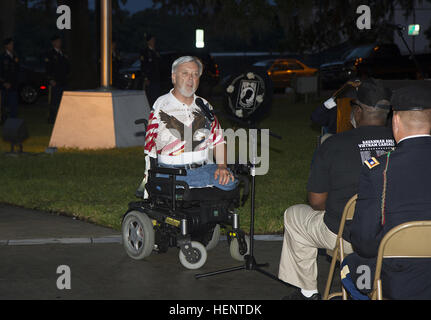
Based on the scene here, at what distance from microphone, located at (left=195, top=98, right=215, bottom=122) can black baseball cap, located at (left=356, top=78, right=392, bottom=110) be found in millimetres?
1931

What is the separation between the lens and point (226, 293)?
621 centimetres

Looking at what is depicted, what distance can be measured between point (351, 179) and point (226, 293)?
1452 millimetres

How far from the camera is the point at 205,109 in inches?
282

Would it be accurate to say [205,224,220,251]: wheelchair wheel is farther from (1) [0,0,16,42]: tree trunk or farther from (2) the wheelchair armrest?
(1) [0,0,16,42]: tree trunk

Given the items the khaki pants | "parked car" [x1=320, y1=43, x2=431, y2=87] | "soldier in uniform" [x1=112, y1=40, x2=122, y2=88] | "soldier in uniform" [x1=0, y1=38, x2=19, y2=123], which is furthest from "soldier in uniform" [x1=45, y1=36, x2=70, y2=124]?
the khaki pants

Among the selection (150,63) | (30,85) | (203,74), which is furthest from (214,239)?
(203,74)

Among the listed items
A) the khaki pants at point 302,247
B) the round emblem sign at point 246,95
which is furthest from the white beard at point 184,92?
the khaki pants at point 302,247

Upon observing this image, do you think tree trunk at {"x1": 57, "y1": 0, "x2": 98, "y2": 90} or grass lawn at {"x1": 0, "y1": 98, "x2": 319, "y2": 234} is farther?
tree trunk at {"x1": 57, "y1": 0, "x2": 98, "y2": 90}

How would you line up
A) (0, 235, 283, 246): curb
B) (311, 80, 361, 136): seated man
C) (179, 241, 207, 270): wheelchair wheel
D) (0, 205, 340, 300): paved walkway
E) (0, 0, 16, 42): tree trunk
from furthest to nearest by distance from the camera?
(0, 0, 16, 42): tree trunk
(311, 80, 361, 136): seated man
(0, 235, 283, 246): curb
(179, 241, 207, 270): wheelchair wheel
(0, 205, 340, 300): paved walkway

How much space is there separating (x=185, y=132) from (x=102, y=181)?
15.7 ft

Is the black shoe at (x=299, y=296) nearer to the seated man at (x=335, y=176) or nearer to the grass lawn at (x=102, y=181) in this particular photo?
the seated man at (x=335, y=176)

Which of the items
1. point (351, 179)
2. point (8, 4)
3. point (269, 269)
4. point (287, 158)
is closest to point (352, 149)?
point (351, 179)

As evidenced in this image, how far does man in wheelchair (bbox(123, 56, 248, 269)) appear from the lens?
6895 millimetres
